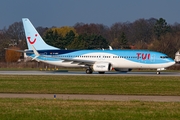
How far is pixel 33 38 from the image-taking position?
201 feet

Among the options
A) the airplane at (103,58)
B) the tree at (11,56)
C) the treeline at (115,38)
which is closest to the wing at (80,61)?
the airplane at (103,58)

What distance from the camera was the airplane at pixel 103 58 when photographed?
2126 inches

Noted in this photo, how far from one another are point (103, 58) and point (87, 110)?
37.5 metres

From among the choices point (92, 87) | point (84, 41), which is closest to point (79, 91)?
point (92, 87)

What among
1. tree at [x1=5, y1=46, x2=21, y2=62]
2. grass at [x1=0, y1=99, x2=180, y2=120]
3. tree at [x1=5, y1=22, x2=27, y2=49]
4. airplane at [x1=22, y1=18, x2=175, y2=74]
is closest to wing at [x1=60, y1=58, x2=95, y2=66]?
airplane at [x1=22, y1=18, x2=175, y2=74]

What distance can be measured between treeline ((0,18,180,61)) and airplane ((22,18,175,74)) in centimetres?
4644

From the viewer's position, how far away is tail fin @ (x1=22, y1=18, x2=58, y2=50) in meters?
60.2

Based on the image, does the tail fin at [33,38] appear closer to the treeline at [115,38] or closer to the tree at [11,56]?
the treeline at [115,38]

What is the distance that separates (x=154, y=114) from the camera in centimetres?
1789

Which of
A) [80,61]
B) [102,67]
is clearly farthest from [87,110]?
[80,61]

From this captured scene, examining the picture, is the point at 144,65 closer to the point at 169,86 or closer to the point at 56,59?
the point at 56,59

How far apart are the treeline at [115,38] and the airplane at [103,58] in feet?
152

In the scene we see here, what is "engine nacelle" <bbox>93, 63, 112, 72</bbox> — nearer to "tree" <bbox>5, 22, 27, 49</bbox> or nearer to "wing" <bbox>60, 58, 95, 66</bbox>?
"wing" <bbox>60, 58, 95, 66</bbox>

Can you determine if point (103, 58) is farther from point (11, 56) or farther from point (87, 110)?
point (11, 56)
